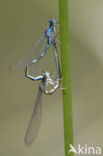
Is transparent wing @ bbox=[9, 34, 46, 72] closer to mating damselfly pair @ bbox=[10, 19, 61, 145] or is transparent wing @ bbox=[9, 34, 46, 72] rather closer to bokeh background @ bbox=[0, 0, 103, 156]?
mating damselfly pair @ bbox=[10, 19, 61, 145]

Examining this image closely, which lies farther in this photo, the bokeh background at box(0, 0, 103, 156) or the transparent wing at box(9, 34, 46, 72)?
the bokeh background at box(0, 0, 103, 156)

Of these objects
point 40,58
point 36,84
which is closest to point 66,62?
point 40,58

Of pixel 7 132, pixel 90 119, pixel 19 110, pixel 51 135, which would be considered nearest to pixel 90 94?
pixel 90 119

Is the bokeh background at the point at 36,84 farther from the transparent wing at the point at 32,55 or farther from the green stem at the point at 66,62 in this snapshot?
the green stem at the point at 66,62

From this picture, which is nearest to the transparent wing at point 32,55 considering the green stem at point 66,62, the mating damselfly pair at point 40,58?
the mating damselfly pair at point 40,58

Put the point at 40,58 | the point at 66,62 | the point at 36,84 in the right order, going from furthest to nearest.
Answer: the point at 36,84 < the point at 40,58 < the point at 66,62

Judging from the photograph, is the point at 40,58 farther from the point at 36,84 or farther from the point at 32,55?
the point at 36,84

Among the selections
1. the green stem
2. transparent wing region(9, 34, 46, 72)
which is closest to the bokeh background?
transparent wing region(9, 34, 46, 72)

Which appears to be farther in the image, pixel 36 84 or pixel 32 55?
pixel 36 84
